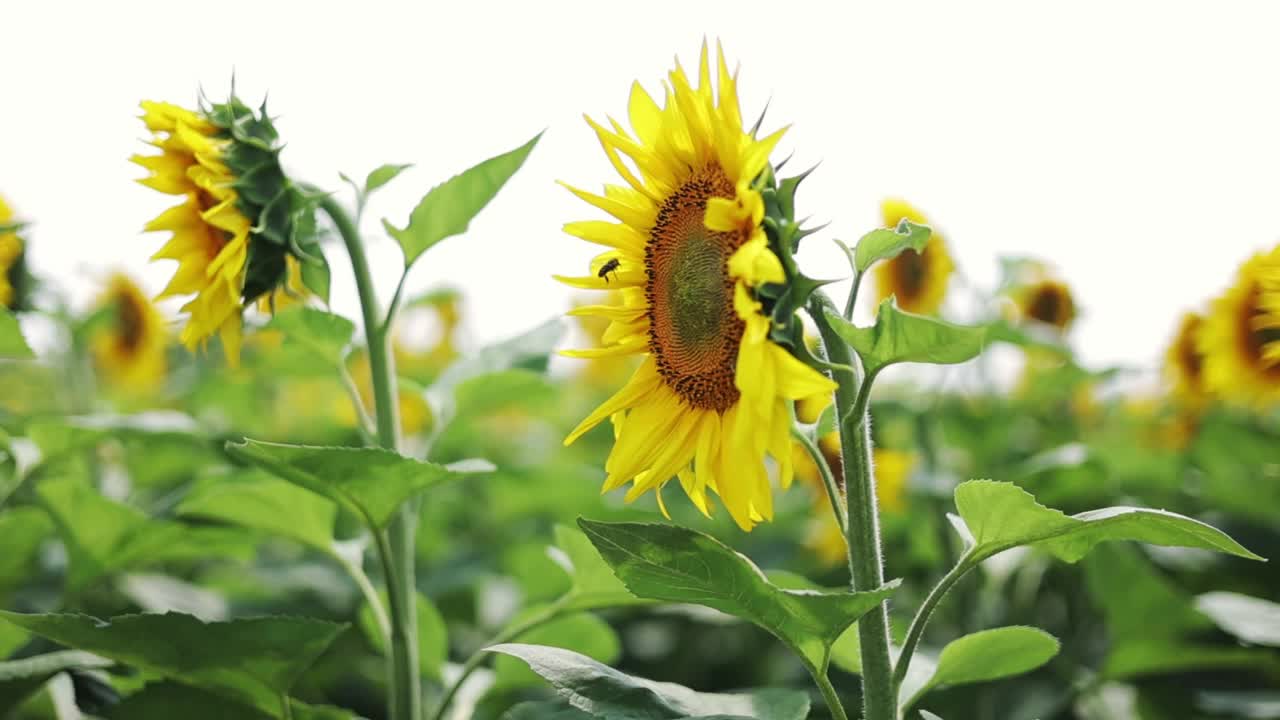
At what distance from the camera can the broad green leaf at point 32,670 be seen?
1.44 m

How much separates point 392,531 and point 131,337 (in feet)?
9.37

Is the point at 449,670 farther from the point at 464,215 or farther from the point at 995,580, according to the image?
the point at 995,580

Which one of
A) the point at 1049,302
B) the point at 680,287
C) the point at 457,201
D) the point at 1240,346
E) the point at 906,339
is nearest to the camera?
the point at 906,339

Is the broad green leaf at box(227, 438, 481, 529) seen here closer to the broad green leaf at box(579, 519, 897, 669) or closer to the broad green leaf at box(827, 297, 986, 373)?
the broad green leaf at box(579, 519, 897, 669)

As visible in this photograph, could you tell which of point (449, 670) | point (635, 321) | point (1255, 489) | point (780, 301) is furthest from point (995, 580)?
point (780, 301)

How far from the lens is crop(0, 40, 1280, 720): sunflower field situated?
1.14 meters

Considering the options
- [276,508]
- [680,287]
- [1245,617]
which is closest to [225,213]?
[276,508]

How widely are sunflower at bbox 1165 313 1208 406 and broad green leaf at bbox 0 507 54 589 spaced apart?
3.15 meters

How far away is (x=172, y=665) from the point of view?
1.44m

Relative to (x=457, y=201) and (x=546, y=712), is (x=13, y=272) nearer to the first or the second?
(x=457, y=201)

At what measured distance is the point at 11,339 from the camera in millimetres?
1669

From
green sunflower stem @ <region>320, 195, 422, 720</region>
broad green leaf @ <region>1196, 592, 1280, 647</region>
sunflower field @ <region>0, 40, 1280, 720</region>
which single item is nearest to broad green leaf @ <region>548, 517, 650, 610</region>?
sunflower field @ <region>0, 40, 1280, 720</region>

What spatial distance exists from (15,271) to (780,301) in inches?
81.0

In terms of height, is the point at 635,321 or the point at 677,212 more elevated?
the point at 677,212
